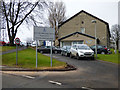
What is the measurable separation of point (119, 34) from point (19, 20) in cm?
4516

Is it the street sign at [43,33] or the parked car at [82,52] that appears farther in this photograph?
the parked car at [82,52]

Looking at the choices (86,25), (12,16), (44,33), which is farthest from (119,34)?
(44,33)

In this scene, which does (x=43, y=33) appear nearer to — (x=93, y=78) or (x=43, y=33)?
(x=43, y=33)

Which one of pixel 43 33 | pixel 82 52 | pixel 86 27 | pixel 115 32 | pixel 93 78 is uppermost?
pixel 115 32

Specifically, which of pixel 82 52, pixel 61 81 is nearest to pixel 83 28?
pixel 82 52

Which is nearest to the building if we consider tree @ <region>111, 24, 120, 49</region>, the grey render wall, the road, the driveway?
the grey render wall

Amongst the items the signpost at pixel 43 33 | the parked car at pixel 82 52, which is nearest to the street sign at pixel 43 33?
the signpost at pixel 43 33

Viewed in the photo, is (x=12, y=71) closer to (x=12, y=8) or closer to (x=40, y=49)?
(x=40, y=49)

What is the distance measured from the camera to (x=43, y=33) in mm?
11523

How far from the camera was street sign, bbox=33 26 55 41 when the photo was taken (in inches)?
444

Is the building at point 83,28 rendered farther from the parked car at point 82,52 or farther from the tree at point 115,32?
the tree at point 115,32

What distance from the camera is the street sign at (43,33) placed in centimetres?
1127

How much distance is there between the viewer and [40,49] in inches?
1088

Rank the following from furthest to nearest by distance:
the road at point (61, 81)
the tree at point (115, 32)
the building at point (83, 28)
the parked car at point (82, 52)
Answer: the tree at point (115, 32) < the building at point (83, 28) < the parked car at point (82, 52) < the road at point (61, 81)
